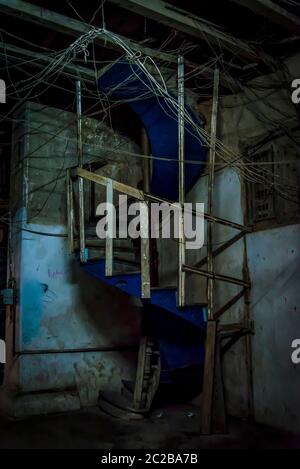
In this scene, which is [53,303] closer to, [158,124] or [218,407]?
[218,407]

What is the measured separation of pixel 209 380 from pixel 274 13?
13.3 ft

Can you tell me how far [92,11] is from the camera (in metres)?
4.73

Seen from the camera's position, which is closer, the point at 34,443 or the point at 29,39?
the point at 34,443

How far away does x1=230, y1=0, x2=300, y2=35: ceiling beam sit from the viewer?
4.27 metres

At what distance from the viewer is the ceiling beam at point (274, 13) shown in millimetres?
4273

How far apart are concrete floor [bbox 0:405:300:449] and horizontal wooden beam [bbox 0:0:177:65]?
431 centimetres

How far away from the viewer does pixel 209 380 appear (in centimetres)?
459

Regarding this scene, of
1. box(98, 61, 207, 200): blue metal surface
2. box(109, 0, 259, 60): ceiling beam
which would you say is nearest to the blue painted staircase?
box(98, 61, 207, 200): blue metal surface

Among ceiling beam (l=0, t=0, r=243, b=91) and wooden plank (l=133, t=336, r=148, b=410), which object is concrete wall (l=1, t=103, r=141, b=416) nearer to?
wooden plank (l=133, t=336, r=148, b=410)

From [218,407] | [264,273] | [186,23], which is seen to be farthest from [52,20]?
[218,407]

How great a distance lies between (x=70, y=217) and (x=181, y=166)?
1642 mm

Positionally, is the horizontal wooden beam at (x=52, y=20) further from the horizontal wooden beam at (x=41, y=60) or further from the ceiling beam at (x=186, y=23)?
the horizontal wooden beam at (x=41, y=60)
